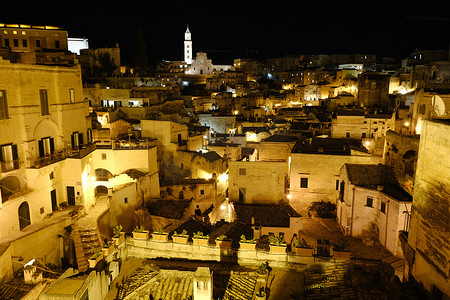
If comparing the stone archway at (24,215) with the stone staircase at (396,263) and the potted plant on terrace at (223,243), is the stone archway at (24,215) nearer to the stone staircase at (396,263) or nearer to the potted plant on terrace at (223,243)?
the potted plant on terrace at (223,243)

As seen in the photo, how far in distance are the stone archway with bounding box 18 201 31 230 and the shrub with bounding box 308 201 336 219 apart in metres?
18.8

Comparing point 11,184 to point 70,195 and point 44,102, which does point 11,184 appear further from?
point 44,102

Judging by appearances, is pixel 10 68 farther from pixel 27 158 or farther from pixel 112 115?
pixel 112 115

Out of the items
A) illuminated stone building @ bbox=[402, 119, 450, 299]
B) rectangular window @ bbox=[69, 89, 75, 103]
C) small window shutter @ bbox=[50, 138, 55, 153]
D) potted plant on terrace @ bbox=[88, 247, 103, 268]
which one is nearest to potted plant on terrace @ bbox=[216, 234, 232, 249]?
potted plant on terrace @ bbox=[88, 247, 103, 268]

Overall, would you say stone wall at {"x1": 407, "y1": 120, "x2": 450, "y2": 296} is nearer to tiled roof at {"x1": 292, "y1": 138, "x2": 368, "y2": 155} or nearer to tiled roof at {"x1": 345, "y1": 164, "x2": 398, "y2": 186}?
tiled roof at {"x1": 345, "y1": 164, "x2": 398, "y2": 186}

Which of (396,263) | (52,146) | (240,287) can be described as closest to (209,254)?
(240,287)

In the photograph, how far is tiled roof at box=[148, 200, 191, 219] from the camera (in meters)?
22.6

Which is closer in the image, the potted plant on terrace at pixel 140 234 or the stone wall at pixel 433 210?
the stone wall at pixel 433 210

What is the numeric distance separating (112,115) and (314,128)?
21994 millimetres

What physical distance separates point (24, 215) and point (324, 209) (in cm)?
1969

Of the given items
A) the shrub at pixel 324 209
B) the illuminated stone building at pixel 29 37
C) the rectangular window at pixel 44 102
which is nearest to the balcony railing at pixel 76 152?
the rectangular window at pixel 44 102

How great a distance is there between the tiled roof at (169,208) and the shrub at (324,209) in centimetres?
951

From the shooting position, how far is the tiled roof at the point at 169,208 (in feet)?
74.3

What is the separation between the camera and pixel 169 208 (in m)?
23.3
